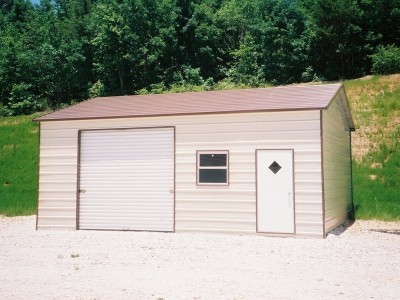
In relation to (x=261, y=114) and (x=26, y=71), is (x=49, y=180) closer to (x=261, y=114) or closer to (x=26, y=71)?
(x=261, y=114)

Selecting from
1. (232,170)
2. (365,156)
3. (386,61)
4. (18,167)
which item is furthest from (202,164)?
(386,61)

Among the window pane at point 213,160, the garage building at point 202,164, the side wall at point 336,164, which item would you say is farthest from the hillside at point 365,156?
the window pane at point 213,160

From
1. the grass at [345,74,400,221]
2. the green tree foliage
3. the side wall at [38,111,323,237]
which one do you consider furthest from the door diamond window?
the green tree foliage

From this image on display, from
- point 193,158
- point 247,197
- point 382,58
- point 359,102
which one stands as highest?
point 382,58

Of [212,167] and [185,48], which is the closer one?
[212,167]

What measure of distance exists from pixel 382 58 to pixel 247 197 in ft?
96.9

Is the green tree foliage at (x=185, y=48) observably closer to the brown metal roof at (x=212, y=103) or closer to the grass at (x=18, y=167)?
the grass at (x=18, y=167)

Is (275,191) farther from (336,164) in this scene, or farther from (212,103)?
(212,103)

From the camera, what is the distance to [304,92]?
41.7 feet

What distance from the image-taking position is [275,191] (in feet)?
36.9

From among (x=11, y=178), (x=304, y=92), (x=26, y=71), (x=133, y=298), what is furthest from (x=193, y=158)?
(x=26, y=71)

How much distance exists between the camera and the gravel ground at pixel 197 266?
607 cm

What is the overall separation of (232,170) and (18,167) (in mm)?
16368

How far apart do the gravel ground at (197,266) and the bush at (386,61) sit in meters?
26.9
